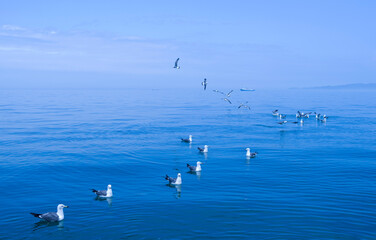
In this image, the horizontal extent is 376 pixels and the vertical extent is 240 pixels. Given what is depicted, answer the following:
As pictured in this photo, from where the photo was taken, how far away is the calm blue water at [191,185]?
20141 mm

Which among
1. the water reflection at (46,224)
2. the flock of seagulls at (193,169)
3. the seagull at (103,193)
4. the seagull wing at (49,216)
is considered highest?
the flock of seagulls at (193,169)

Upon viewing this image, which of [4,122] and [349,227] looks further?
[4,122]

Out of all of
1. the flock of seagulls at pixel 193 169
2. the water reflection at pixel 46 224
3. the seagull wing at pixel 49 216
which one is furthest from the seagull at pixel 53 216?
the flock of seagulls at pixel 193 169

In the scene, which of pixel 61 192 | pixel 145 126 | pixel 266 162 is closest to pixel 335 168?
pixel 266 162

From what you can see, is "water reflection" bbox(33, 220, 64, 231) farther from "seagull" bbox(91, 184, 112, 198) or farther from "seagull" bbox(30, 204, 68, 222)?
"seagull" bbox(91, 184, 112, 198)

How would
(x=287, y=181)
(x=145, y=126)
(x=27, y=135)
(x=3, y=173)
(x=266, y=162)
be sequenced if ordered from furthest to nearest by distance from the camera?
(x=145, y=126) → (x=27, y=135) → (x=266, y=162) → (x=3, y=173) → (x=287, y=181)

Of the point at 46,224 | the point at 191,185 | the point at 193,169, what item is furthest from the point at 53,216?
the point at 193,169

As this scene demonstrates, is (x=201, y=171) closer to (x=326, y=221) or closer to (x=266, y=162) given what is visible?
(x=266, y=162)

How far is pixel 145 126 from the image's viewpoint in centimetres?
6100

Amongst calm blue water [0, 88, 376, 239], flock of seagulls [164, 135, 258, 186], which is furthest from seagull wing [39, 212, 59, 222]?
flock of seagulls [164, 135, 258, 186]

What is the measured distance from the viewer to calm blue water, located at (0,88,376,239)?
66.1ft

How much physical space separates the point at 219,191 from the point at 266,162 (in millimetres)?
11035

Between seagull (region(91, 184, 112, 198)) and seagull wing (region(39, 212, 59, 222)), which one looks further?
seagull (region(91, 184, 112, 198))

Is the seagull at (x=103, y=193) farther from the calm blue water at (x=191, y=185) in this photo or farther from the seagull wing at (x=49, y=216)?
the seagull wing at (x=49, y=216)
